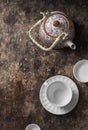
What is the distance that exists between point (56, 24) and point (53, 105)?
1.12 feet

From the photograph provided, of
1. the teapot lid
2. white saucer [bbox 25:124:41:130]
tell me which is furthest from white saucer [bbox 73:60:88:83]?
white saucer [bbox 25:124:41:130]

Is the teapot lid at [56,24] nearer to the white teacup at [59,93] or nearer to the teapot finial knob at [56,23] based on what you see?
the teapot finial knob at [56,23]

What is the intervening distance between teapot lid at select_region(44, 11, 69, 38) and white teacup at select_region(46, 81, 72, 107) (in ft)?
0.70

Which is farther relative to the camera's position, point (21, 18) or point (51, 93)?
point (21, 18)

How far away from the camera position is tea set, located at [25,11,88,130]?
56.9 inches

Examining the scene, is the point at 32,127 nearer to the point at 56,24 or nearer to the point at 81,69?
the point at 81,69

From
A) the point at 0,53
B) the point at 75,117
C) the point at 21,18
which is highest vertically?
the point at 21,18

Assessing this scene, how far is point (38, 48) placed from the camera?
61.6 inches

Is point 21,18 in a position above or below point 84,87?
above

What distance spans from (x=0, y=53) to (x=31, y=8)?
0.86 ft

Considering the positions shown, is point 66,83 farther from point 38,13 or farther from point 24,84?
point 38,13

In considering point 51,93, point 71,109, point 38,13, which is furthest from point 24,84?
point 38,13

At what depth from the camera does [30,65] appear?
1546mm

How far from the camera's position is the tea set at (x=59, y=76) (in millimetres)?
1446
